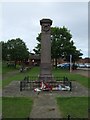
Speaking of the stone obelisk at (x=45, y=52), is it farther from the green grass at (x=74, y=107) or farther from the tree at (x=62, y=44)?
the tree at (x=62, y=44)

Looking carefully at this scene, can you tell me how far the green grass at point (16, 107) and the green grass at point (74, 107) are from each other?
1.59 metres

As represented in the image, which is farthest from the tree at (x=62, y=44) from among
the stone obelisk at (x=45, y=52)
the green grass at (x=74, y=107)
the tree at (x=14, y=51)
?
the green grass at (x=74, y=107)

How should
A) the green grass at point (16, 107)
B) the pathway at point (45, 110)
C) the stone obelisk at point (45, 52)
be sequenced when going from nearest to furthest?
the pathway at point (45, 110) → the green grass at point (16, 107) → the stone obelisk at point (45, 52)

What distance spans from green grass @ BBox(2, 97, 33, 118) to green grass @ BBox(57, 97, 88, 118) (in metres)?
1.59

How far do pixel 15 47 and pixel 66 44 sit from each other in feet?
46.3

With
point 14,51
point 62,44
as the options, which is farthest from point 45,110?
point 14,51

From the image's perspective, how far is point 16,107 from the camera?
13.4 meters

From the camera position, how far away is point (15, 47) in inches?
2837

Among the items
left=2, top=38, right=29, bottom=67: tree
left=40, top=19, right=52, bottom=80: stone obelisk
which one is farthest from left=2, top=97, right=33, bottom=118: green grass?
left=2, top=38, right=29, bottom=67: tree

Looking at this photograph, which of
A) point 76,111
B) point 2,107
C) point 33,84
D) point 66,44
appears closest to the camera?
point 76,111

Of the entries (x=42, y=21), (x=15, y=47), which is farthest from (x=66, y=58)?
(x=42, y=21)

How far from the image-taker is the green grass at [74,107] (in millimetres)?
11820

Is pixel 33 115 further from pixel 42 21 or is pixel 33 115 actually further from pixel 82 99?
pixel 42 21

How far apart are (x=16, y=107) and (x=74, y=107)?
2.86m
